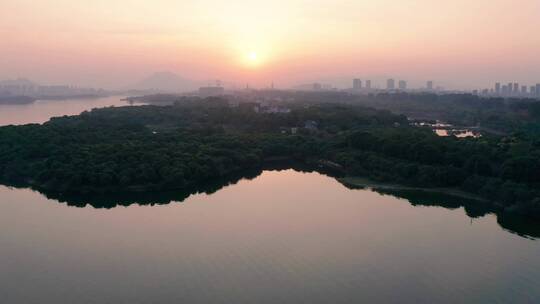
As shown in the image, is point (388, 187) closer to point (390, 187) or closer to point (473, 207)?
point (390, 187)

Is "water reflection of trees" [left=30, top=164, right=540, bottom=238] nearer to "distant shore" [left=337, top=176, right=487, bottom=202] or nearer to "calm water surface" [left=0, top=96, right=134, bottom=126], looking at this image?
"distant shore" [left=337, top=176, right=487, bottom=202]

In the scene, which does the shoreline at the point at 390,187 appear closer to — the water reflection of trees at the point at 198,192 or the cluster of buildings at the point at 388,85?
the water reflection of trees at the point at 198,192

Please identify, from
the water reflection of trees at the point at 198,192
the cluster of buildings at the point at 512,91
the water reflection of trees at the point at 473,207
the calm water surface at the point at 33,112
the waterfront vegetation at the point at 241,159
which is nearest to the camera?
the water reflection of trees at the point at 473,207

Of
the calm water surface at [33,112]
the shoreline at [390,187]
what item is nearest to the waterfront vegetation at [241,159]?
the shoreline at [390,187]

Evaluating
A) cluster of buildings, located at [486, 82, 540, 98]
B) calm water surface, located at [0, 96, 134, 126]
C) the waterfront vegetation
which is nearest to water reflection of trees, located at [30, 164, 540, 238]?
the waterfront vegetation

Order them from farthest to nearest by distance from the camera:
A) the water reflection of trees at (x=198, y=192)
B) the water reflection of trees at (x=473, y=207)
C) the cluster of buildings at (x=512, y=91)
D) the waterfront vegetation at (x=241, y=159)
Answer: the cluster of buildings at (x=512, y=91), the waterfront vegetation at (x=241, y=159), the water reflection of trees at (x=198, y=192), the water reflection of trees at (x=473, y=207)

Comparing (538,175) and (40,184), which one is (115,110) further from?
(538,175)

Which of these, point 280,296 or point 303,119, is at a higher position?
point 303,119

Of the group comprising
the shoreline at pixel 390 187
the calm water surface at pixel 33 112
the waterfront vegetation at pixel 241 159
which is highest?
the calm water surface at pixel 33 112

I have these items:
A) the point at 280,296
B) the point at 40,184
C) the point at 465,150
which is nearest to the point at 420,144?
the point at 465,150
